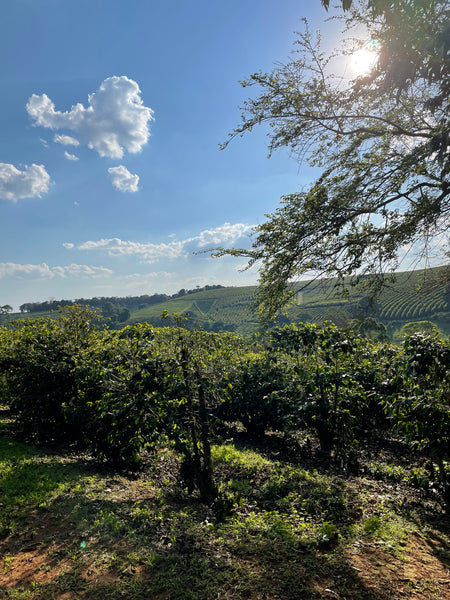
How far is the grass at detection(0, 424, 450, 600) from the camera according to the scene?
2.96 metres

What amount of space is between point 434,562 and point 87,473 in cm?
565

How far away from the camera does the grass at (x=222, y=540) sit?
2959 mm

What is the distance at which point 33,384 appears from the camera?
7.68 m

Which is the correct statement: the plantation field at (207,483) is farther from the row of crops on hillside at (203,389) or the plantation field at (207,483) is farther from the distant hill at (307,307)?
the distant hill at (307,307)

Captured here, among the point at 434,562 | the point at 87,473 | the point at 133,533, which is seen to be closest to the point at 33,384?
the point at 87,473

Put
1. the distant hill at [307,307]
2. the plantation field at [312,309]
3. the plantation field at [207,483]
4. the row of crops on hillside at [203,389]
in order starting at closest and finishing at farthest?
the plantation field at [207,483]
the row of crops on hillside at [203,389]
the distant hill at [307,307]
the plantation field at [312,309]

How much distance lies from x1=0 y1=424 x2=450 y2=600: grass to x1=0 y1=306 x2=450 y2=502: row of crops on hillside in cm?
70

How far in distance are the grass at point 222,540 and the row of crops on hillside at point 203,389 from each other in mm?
696

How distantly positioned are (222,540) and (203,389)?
1733 millimetres

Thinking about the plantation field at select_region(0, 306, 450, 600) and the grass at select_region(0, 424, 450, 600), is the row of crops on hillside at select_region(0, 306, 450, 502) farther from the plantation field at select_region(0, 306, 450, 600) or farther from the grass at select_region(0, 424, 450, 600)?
the grass at select_region(0, 424, 450, 600)

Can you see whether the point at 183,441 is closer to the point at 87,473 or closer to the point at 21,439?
the point at 87,473

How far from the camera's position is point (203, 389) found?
4562 millimetres

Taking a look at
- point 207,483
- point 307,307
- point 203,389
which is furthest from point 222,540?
point 307,307

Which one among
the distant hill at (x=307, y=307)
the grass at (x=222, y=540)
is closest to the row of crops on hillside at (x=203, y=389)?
the grass at (x=222, y=540)
